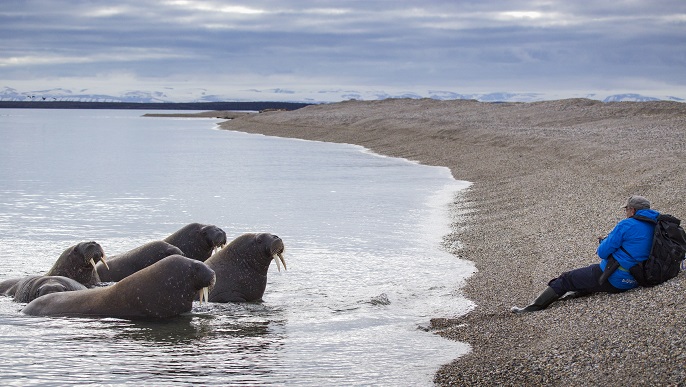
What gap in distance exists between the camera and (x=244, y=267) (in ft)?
36.8

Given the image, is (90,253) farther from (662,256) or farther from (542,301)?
(662,256)

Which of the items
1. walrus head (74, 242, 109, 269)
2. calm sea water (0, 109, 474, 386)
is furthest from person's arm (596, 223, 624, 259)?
walrus head (74, 242, 109, 269)

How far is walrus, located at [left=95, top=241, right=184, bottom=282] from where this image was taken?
37.3ft

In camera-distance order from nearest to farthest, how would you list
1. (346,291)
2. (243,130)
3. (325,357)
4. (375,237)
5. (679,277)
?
(325,357)
(679,277)
(346,291)
(375,237)
(243,130)

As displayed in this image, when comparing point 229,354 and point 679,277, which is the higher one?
point 679,277

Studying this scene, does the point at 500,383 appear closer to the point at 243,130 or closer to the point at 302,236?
the point at 302,236

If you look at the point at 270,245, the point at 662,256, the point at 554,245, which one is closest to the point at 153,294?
the point at 270,245

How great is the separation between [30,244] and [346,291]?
6.52 meters

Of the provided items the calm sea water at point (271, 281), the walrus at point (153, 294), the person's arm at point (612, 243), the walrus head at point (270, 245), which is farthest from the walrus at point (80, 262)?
the person's arm at point (612, 243)

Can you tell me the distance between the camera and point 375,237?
54.4 ft

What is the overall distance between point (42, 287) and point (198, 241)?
2.25 meters

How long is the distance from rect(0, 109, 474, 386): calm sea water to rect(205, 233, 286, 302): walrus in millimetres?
240

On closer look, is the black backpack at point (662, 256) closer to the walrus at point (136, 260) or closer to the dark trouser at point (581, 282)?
the dark trouser at point (581, 282)

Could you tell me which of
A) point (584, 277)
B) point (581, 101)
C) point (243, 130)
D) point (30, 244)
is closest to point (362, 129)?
point (581, 101)
